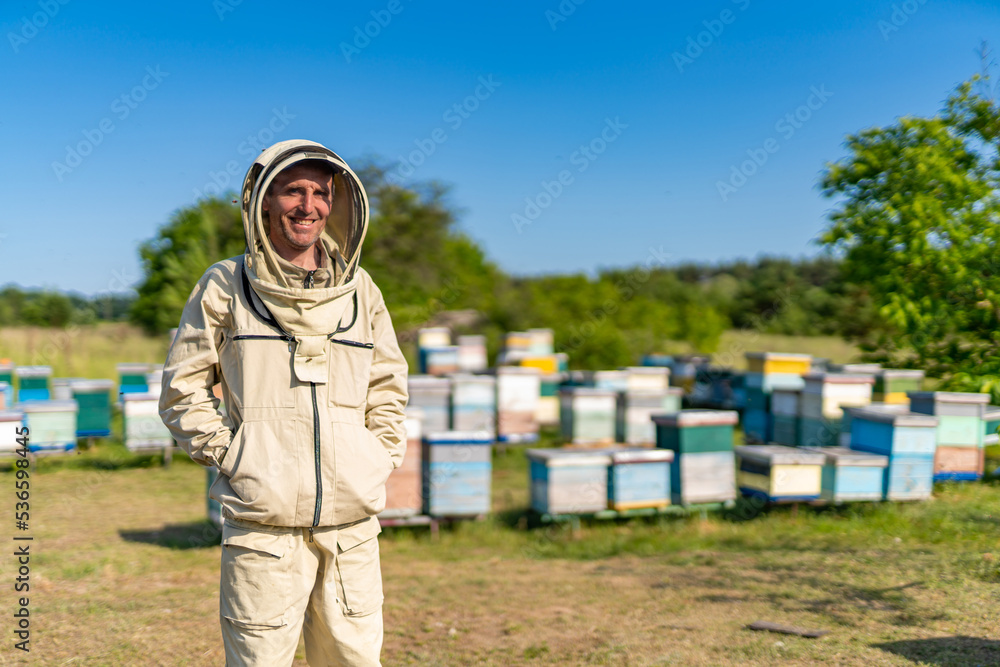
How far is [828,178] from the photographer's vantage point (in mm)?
10516

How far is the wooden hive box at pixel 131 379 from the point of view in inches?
440

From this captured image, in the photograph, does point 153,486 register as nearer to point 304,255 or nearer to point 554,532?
point 554,532

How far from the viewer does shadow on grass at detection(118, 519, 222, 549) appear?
262 inches

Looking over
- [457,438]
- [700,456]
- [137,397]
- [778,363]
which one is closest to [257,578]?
[457,438]

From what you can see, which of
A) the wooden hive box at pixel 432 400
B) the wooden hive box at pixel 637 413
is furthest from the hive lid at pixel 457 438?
the wooden hive box at pixel 637 413

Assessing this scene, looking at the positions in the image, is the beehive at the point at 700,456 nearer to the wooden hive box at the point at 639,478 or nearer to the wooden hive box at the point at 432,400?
the wooden hive box at the point at 639,478

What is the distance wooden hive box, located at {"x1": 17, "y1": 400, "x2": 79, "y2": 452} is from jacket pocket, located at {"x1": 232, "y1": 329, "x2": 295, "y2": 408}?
824cm

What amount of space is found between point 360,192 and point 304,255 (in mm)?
284

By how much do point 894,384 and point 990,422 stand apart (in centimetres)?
161

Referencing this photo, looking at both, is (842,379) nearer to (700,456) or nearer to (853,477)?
(853,477)

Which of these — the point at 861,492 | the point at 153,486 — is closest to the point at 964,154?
the point at 861,492

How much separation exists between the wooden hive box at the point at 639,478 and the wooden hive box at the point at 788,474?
0.85 m

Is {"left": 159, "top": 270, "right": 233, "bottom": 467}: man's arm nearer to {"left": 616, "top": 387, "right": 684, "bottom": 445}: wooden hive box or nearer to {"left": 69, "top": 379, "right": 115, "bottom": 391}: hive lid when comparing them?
{"left": 616, "top": 387, "right": 684, "bottom": 445}: wooden hive box

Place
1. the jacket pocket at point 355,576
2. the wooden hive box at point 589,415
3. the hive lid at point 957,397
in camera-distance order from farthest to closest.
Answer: the wooden hive box at point 589,415 < the hive lid at point 957,397 < the jacket pocket at point 355,576
